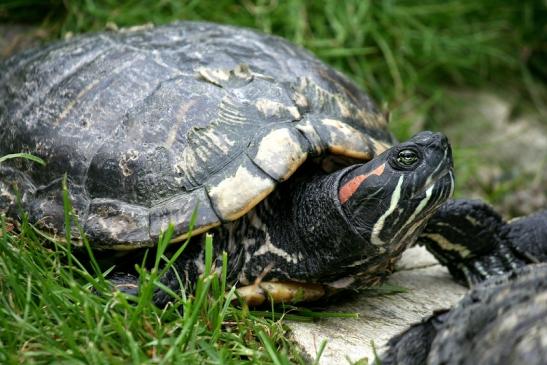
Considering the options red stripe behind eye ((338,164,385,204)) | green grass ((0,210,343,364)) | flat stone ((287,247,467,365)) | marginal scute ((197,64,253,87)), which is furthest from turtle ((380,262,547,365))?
marginal scute ((197,64,253,87))

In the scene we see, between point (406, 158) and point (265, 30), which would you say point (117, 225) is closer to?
point (406, 158)

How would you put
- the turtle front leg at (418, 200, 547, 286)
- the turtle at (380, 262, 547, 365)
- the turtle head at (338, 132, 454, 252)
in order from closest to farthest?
the turtle at (380, 262, 547, 365) < the turtle head at (338, 132, 454, 252) < the turtle front leg at (418, 200, 547, 286)

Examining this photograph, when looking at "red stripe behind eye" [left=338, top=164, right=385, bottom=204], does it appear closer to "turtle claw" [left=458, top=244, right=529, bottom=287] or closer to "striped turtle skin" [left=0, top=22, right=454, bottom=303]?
"striped turtle skin" [left=0, top=22, right=454, bottom=303]

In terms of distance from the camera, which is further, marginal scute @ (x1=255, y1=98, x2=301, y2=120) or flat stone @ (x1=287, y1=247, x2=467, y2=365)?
marginal scute @ (x1=255, y1=98, x2=301, y2=120)

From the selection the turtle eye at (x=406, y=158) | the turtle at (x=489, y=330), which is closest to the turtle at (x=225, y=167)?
the turtle eye at (x=406, y=158)

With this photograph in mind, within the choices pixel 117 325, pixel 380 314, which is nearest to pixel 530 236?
pixel 380 314

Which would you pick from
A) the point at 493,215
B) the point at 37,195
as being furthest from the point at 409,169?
the point at 37,195

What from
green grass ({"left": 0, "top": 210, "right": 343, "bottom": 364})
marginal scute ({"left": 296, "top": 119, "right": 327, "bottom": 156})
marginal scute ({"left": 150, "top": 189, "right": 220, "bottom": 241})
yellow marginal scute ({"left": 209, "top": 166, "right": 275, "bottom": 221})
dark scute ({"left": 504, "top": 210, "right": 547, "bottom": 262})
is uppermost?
marginal scute ({"left": 296, "top": 119, "right": 327, "bottom": 156})
